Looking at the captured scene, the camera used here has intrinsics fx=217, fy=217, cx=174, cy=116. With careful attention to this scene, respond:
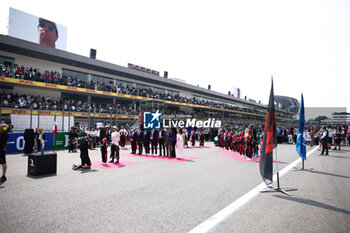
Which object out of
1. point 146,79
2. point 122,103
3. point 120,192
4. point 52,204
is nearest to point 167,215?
point 120,192

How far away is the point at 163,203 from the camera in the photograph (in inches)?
183

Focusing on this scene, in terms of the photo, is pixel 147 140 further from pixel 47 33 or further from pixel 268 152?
pixel 47 33

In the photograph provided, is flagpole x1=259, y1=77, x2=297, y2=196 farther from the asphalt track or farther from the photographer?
the photographer

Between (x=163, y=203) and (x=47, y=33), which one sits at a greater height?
(x=47, y=33)

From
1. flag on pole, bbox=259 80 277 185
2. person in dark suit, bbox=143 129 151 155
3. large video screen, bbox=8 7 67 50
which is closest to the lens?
flag on pole, bbox=259 80 277 185

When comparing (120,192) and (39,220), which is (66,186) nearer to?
(120,192)

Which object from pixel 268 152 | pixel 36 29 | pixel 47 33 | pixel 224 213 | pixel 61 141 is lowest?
pixel 61 141

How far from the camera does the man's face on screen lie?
34.8 metres

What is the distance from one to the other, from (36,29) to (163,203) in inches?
1574

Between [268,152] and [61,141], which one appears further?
[61,141]

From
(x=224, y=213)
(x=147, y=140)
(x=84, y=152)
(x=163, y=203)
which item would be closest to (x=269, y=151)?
(x=224, y=213)

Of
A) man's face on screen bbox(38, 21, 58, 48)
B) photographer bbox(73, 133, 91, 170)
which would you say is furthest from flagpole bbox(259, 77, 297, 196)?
man's face on screen bbox(38, 21, 58, 48)

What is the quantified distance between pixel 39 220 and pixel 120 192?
1957mm

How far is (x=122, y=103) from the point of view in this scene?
37.2 m
